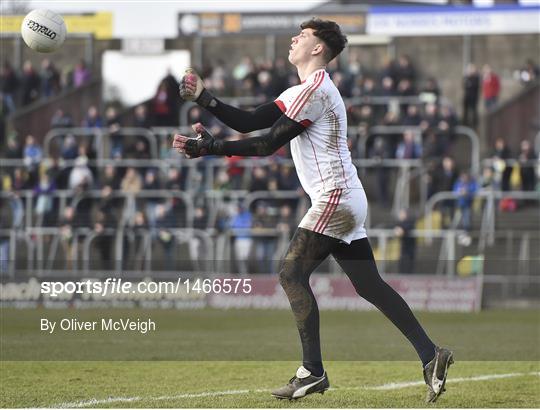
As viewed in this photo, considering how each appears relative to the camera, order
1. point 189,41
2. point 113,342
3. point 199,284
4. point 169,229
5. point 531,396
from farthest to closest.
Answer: point 189,41
point 169,229
point 199,284
point 113,342
point 531,396

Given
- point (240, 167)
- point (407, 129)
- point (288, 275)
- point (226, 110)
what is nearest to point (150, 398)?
point (288, 275)

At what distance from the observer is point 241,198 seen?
81.2ft

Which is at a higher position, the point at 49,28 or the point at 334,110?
the point at 49,28

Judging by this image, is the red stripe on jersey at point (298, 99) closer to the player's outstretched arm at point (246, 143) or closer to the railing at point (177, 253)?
the player's outstretched arm at point (246, 143)

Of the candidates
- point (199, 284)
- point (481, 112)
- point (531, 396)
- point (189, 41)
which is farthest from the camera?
point (189, 41)

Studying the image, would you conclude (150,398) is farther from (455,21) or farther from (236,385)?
(455,21)

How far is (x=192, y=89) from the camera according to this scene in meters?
7.96

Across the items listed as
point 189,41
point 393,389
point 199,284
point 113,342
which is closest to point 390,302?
point 393,389

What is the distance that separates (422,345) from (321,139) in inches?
64.5

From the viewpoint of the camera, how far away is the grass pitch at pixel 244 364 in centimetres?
853

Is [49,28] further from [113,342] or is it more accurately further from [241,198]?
[241,198]

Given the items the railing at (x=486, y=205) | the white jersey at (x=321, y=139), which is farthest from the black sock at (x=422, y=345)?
the railing at (x=486, y=205)

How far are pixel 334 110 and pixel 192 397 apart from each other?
7.50 feet

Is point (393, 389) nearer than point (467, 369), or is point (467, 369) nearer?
point (393, 389)
